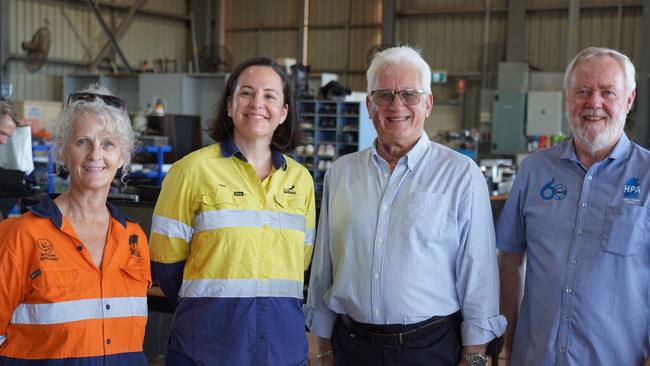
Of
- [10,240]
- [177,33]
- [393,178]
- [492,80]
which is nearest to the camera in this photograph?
[10,240]

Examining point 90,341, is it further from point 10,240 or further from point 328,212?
point 328,212

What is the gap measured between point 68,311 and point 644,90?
515 inches

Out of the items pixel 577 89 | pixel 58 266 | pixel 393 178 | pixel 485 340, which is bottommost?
pixel 485 340

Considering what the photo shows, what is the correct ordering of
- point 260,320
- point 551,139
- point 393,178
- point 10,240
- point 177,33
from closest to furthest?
point 10,240
point 260,320
point 393,178
point 551,139
point 177,33

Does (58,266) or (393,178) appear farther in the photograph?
(393,178)

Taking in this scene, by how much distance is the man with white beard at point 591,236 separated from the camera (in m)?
1.89

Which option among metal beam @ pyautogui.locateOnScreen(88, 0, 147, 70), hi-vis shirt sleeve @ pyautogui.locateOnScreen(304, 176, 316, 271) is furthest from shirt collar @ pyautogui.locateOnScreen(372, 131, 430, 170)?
metal beam @ pyautogui.locateOnScreen(88, 0, 147, 70)

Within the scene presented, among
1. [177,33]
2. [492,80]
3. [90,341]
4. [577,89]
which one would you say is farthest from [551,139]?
[90,341]

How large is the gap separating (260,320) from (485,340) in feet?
2.04

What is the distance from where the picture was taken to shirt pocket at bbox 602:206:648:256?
1.87 metres

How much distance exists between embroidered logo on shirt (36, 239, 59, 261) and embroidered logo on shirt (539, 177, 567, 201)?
4.41 ft

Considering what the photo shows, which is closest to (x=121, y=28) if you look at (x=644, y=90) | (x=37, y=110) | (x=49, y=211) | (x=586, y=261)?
(x=37, y=110)

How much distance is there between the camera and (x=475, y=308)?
196 cm

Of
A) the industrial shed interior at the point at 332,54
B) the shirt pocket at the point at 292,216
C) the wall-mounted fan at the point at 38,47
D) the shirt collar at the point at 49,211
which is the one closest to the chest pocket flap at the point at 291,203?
the shirt pocket at the point at 292,216
